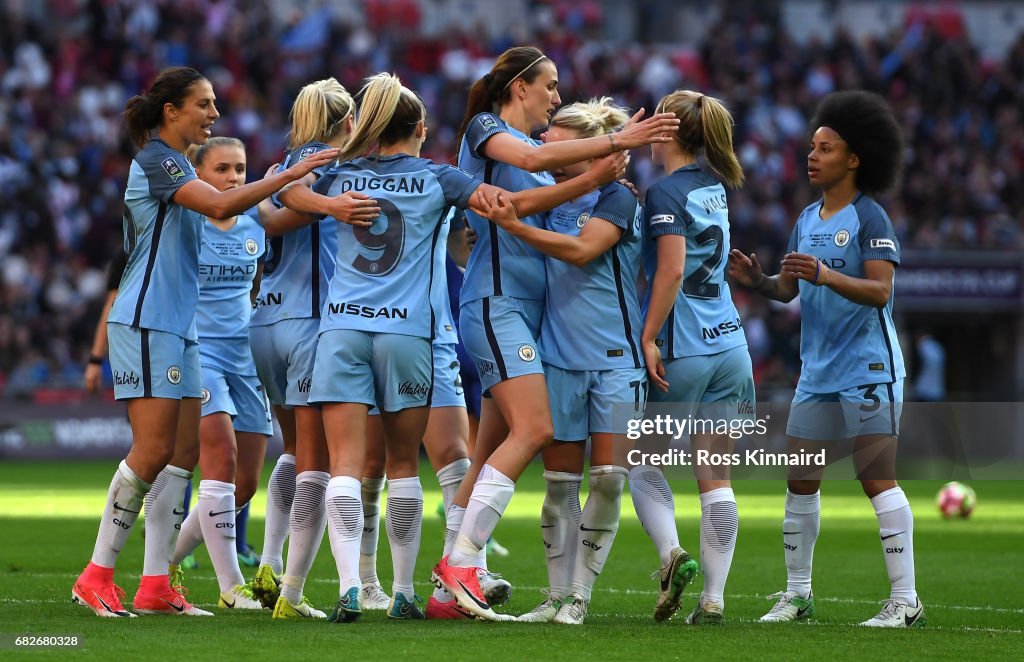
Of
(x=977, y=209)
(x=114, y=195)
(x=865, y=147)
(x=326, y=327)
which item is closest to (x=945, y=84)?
(x=977, y=209)

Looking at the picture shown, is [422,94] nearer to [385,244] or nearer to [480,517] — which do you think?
[385,244]

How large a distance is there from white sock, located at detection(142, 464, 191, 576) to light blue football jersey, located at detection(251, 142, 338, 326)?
88 cm

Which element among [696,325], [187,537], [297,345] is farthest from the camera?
[187,537]

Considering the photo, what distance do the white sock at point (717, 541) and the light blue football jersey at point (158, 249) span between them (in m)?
2.61

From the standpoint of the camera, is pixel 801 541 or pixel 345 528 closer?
pixel 345 528

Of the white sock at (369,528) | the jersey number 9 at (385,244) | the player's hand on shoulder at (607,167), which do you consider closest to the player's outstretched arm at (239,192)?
the jersey number 9 at (385,244)

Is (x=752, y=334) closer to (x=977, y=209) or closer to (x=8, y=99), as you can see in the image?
(x=977, y=209)

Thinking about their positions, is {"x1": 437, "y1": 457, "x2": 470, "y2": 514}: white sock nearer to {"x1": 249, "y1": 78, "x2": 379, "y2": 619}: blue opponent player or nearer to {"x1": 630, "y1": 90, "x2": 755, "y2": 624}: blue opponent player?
{"x1": 249, "y1": 78, "x2": 379, "y2": 619}: blue opponent player

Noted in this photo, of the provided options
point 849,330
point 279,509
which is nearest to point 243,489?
point 279,509

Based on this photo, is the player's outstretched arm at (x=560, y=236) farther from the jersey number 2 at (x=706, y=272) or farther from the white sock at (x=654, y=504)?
the white sock at (x=654, y=504)

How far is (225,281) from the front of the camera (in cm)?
820

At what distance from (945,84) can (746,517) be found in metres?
18.3

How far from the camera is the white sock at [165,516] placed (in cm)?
730

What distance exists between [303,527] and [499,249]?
158 centimetres
